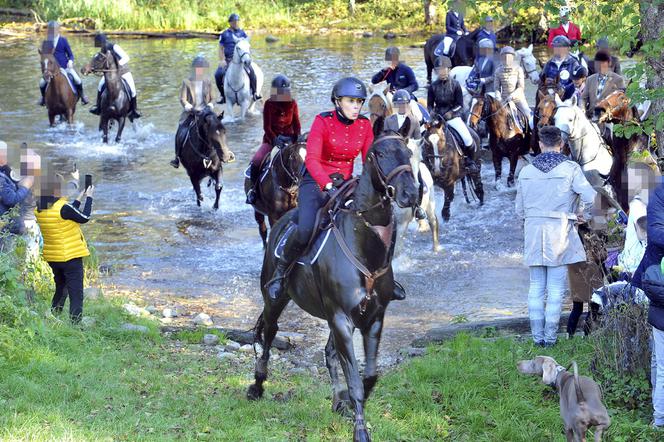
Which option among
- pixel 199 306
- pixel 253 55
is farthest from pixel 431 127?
pixel 253 55

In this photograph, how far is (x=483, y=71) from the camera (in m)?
21.0

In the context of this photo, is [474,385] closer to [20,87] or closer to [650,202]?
[650,202]

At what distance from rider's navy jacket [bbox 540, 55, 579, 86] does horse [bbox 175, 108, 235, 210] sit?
667cm

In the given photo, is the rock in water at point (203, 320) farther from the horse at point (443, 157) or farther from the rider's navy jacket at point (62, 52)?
the rider's navy jacket at point (62, 52)

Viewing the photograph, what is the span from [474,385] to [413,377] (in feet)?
1.90

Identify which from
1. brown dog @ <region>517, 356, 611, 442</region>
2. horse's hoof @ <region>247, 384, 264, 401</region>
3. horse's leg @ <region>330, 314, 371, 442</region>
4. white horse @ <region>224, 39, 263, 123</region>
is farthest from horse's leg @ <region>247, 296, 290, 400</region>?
white horse @ <region>224, 39, 263, 123</region>

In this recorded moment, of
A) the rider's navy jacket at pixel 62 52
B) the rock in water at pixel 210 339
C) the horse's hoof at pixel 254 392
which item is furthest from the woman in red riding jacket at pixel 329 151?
the rider's navy jacket at pixel 62 52

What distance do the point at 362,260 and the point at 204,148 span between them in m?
10.2

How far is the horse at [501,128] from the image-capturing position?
1858 centimetres

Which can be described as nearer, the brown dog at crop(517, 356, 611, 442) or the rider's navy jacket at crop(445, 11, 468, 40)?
the brown dog at crop(517, 356, 611, 442)

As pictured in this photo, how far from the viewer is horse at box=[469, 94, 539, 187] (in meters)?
18.6

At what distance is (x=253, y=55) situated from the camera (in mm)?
36250

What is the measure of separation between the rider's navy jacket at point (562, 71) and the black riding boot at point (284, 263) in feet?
40.8

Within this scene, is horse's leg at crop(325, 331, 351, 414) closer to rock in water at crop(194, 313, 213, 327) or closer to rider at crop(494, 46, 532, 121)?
rock in water at crop(194, 313, 213, 327)
